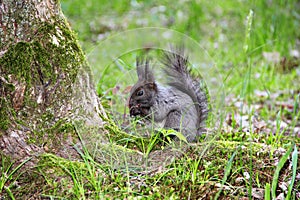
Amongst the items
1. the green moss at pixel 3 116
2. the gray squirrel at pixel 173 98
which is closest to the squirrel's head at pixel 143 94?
the gray squirrel at pixel 173 98

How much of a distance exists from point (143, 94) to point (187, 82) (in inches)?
11.6

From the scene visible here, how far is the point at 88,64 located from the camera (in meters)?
2.67

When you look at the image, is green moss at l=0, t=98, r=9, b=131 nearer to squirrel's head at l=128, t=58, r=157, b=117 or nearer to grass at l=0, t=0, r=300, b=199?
grass at l=0, t=0, r=300, b=199

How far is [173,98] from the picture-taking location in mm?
2869

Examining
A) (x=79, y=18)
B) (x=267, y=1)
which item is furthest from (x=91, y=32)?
(x=267, y=1)

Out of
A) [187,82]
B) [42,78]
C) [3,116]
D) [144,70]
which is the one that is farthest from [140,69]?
[3,116]

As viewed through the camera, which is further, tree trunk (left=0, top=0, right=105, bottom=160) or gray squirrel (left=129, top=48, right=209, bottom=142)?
gray squirrel (left=129, top=48, right=209, bottom=142)

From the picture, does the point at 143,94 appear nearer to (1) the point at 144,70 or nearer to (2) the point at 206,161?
(1) the point at 144,70

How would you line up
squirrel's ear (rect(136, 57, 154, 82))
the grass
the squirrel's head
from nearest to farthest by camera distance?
the grass < squirrel's ear (rect(136, 57, 154, 82)) < the squirrel's head

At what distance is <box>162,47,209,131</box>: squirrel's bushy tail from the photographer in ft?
8.79

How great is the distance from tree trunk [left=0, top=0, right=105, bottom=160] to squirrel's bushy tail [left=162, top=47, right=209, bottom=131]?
1.83 ft

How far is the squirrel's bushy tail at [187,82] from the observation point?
2.68 meters

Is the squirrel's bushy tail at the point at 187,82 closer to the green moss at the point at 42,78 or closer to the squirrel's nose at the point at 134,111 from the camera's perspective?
the squirrel's nose at the point at 134,111

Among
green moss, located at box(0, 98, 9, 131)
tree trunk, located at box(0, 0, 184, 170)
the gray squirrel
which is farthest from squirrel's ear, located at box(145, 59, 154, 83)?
green moss, located at box(0, 98, 9, 131)
